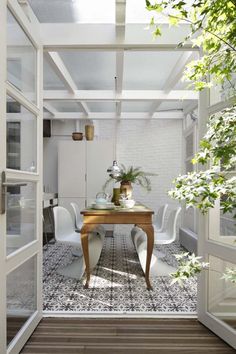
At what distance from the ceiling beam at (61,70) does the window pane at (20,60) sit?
109 cm

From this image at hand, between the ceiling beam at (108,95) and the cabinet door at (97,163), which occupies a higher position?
the ceiling beam at (108,95)

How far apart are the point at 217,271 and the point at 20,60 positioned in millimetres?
2067

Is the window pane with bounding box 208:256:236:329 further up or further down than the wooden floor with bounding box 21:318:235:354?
further up

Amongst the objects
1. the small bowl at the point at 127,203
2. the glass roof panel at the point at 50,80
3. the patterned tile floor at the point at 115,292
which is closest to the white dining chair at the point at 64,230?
the patterned tile floor at the point at 115,292

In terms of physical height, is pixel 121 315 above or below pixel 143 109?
below

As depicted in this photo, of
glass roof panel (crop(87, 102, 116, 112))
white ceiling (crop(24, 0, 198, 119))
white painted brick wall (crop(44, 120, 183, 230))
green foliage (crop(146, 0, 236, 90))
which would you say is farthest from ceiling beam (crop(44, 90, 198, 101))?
green foliage (crop(146, 0, 236, 90))

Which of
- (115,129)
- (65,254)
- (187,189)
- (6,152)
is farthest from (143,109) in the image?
(187,189)

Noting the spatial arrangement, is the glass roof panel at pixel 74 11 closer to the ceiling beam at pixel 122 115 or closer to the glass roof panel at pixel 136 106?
the glass roof panel at pixel 136 106

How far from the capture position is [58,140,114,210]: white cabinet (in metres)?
7.01

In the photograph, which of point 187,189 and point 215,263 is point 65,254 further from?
point 187,189

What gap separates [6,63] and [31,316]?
5.90 feet

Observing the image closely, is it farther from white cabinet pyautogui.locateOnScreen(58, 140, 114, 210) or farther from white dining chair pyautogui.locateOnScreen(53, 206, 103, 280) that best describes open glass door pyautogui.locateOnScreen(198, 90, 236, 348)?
white cabinet pyautogui.locateOnScreen(58, 140, 114, 210)

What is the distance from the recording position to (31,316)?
8.33 feet

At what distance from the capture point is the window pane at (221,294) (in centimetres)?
242
